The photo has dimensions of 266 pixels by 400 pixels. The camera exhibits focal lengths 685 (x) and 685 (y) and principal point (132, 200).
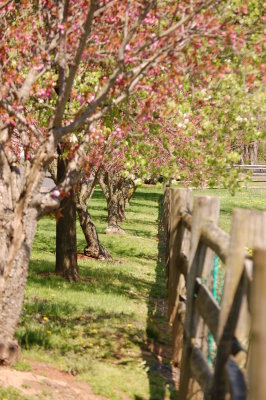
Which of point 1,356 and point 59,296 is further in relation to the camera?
point 59,296

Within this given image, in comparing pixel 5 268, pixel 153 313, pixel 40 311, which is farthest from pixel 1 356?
pixel 153 313

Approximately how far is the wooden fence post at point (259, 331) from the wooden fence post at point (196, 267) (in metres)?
3.70

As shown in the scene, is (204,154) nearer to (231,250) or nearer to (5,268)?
(5,268)

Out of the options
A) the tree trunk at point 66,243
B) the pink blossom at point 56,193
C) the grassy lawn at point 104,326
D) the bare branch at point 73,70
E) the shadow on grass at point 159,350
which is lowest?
the shadow on grass at point 159,350

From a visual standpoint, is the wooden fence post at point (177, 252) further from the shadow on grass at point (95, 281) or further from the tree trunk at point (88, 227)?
the tree trunk at point (88, 227)

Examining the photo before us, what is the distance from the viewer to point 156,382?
334 inches

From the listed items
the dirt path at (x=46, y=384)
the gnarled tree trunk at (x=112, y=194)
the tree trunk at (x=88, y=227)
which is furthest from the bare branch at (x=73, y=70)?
the gnarled tree trunk at (x=112, y=194)

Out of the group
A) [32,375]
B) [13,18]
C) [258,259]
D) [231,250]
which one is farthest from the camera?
[13,18]

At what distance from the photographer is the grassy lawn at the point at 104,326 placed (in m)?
8.40

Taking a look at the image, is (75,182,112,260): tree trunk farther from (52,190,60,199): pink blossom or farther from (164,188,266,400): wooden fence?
(164,188,266,400): wooden fence

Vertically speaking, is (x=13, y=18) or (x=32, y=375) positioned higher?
(x=13, y=18)

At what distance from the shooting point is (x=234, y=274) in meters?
5.00

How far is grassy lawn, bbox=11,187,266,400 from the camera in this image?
331 inches

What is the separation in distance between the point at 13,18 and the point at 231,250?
7140 mm
